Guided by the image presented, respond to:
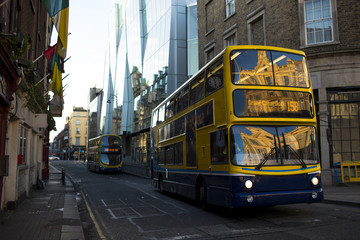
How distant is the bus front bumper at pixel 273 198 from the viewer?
309 inches

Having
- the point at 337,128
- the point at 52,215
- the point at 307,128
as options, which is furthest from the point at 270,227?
the point at 337,128

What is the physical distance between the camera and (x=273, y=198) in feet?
26.2

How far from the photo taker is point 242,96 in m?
8.31

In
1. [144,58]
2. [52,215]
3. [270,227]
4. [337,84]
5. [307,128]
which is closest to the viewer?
[270,227]

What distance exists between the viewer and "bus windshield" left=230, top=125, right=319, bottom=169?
8.04 metres

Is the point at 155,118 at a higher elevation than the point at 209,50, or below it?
below

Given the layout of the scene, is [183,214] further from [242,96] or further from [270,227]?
[242,96]

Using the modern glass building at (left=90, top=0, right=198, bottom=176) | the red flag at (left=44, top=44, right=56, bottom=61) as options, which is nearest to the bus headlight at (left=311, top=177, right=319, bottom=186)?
the red flag at (left=44, top=44, right=56, bottom=61)

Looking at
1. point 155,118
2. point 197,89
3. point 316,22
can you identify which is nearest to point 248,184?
point 197,89

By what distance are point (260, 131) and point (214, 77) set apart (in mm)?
2179

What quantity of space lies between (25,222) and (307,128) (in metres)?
7.44

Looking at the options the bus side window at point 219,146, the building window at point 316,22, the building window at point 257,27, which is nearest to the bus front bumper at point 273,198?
the bus side window at point 219,146

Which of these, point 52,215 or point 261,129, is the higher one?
point 261,129

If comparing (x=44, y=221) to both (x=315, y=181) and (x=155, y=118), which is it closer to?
(x=315, y=181)
